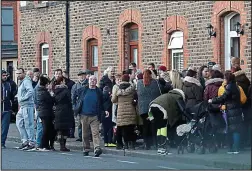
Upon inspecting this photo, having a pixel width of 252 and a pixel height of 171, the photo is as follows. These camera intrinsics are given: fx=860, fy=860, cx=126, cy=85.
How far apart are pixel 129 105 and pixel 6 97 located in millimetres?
3962

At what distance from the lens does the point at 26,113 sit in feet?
73.8

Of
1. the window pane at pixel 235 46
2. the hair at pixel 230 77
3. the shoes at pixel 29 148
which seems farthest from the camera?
the window pane at pixel 235 46

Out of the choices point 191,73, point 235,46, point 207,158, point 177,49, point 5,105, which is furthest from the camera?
point 177,49

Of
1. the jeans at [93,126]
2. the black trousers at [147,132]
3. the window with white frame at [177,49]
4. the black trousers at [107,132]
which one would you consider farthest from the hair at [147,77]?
the window with white frame at [177,49]

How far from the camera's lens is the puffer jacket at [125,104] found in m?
20.7

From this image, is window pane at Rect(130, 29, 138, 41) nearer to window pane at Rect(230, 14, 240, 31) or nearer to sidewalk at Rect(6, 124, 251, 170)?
window pane at Rect(230, 14, 240, 31)

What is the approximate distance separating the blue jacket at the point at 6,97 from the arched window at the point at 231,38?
19.9 feet

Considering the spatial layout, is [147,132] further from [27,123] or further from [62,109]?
[27,123]

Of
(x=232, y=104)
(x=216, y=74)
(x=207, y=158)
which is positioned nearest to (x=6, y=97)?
(x=216, y=74)

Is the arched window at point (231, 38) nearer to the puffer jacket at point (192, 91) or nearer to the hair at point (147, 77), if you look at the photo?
the puffer jacket at point (192, 91)

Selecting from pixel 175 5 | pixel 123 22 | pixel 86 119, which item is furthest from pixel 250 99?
pixel 123 22

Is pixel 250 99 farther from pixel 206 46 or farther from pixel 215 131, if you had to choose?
pixel 206 46

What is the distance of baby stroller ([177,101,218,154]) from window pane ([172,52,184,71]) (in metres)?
6.47

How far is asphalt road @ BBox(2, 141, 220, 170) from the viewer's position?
17500mm
